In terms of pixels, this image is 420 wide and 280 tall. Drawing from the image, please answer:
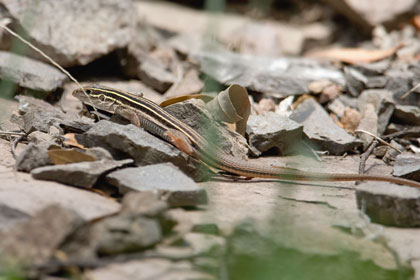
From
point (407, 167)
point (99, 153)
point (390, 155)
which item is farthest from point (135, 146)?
point (390, 155)

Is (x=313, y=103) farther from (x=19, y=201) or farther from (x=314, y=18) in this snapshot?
(x=314, y=18)

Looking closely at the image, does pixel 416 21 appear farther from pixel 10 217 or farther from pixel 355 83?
pixel 10 217

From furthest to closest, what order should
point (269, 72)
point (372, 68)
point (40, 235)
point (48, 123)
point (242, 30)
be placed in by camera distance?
point (242, 30)
point (372, 68)
point (269, 72)
point (48, 123)
point (40, 235)

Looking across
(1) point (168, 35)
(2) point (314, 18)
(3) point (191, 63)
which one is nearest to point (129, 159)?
(3) point (191, 63)

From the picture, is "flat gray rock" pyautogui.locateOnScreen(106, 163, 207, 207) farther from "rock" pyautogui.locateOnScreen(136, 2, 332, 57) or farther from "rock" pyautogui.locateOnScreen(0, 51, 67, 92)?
"rock" pyautogui.locateOnScreen(136, 2, 332, 57)

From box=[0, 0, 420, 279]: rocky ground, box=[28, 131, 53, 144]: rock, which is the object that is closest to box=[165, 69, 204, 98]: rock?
box=[0, 0, 420, 279]: rocky ground

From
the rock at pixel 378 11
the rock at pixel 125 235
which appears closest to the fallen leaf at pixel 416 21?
the rock at pixel 378 11
